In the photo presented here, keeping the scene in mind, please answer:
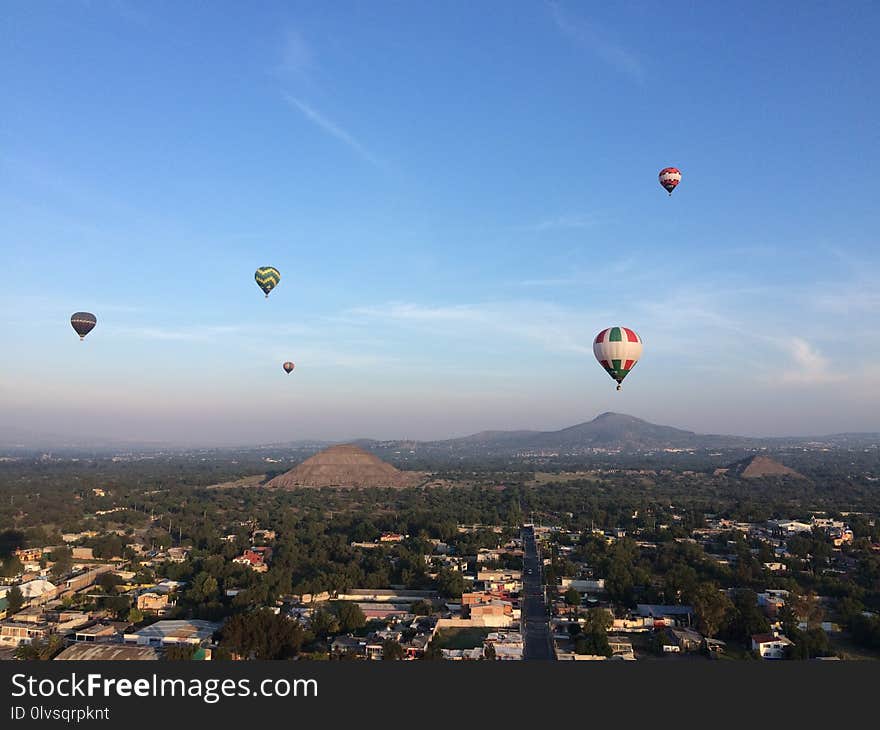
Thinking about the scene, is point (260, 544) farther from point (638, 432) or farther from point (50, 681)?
point (638, 432)

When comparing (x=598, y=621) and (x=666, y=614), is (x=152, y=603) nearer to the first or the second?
(x=598, y=621)

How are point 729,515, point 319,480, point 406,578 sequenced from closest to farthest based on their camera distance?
point 406,578 < point 729,515 < point 319,480

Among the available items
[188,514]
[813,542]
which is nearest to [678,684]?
[813,542]

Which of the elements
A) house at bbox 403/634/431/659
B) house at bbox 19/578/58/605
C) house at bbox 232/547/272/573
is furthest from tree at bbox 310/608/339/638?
house at bbox 19/578/58/605

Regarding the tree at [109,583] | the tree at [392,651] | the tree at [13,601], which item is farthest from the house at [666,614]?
the tree at [13,601]

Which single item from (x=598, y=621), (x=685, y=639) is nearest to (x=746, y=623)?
(x=685, y=639)

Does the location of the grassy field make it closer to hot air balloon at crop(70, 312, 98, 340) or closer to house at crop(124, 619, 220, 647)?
house at crop(124, 619, 220, 647)
